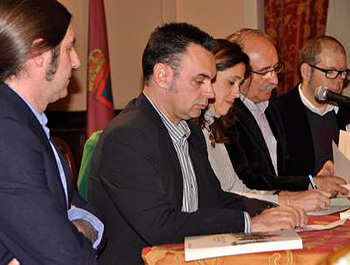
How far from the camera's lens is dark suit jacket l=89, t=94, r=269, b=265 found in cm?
184

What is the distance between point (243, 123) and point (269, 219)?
4.10 feet

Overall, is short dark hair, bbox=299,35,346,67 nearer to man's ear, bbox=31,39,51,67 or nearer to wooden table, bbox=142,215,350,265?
wooden table, bbox=142,215,350,265

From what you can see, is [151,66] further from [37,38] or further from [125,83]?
[125,83]

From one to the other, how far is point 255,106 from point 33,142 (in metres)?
2.05

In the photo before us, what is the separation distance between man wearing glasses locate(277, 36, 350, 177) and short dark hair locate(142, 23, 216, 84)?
4.97 feet

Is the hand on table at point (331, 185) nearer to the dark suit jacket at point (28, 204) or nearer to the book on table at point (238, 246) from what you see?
the book on table at point (238, 246)

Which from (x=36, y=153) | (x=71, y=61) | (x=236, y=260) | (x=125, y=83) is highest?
(x=71, y=61)

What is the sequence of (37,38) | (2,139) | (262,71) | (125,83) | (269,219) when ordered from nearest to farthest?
(2,139) < (37,38) < (269,219) < (262,71) < (125,83)

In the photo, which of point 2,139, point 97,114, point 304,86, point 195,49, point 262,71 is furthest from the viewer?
point 97,114

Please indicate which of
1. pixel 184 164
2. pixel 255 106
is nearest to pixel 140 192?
pixel 184 164

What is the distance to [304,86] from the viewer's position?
372 centimetres

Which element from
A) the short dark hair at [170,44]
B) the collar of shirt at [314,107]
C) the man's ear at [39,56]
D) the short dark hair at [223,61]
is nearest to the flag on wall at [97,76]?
the collar of shirt at [314,107]

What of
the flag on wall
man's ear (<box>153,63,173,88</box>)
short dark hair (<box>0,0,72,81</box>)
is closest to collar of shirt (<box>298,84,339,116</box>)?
the flag on wall

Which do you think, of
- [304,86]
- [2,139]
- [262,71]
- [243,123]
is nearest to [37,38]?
[2,139]
